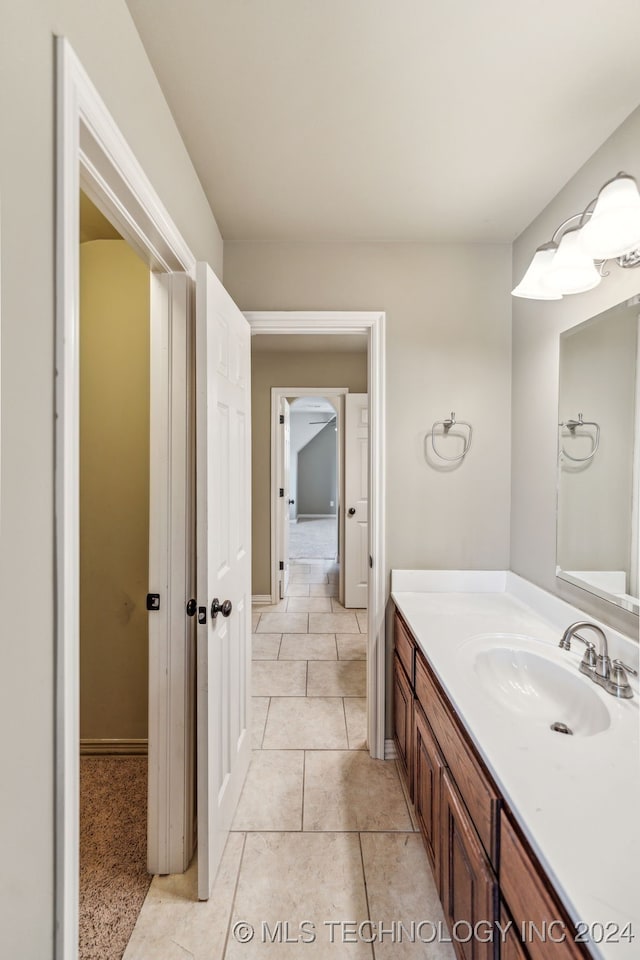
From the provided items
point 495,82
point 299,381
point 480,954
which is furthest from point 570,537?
point 299,381

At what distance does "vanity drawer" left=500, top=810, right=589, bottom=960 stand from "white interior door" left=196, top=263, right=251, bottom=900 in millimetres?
922

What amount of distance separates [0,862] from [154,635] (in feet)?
2.88

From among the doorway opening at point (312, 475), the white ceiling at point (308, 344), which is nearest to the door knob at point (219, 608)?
the white ceiling at point (308, 344)

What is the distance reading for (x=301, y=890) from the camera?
1.44 meters

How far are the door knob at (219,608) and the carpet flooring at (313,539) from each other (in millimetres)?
5104

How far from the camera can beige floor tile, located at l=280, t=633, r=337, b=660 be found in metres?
3.17

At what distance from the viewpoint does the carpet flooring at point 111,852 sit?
4.32 feet

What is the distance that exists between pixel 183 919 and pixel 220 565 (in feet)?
3.55

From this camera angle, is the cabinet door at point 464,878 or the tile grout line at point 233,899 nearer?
the cabinet door at point 464,878

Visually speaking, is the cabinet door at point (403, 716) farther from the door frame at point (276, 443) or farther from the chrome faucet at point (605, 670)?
the door frame at point (276, 443)

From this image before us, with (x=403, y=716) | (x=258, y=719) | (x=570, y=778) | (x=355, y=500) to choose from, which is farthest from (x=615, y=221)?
(x=355, y=500)

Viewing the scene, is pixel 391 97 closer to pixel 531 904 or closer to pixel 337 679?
pixel 531 904

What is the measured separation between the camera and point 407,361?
81.4 inches

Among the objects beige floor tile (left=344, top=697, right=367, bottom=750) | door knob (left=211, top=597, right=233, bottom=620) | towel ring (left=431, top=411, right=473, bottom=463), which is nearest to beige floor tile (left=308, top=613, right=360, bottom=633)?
beige floor tile (left=344, top=697, right=367, bottom=750)
